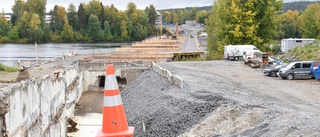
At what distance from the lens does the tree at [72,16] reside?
146 m

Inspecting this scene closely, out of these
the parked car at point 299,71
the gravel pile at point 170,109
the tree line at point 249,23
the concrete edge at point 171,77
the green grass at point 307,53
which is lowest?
the gravel pile at point 170,109

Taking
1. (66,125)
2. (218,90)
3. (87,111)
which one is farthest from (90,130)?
(218,90)

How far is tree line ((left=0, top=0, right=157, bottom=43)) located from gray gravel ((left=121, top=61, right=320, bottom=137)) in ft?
368

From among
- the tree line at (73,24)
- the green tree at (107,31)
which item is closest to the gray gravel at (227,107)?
the tree line at (73,24)

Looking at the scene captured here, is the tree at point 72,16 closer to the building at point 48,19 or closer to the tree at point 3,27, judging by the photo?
the building at point 48,19

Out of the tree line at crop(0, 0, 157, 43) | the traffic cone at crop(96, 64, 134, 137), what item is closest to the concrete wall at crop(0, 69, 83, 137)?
the traffic cone at crop(96, 64, 134, 137)

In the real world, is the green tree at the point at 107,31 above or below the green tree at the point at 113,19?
below

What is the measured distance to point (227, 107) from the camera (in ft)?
49.1

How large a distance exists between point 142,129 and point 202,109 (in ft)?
9.33

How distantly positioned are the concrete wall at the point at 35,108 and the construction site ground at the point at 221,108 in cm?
264

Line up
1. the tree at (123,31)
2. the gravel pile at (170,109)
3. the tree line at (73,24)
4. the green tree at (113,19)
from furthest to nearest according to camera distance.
→ the green tree at (113,19) → the tree at (123,31) → the tree line at (73,24) → the gravel pile at (170,109)

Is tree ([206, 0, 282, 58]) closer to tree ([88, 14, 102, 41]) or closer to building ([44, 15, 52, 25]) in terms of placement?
tree ([88, 14, 102, 41])

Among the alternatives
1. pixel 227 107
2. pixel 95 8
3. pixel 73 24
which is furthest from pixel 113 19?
pixel 227 107

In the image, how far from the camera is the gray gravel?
12484 mm
